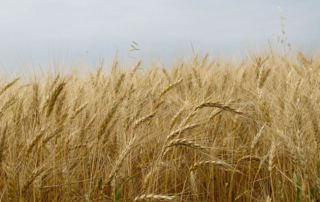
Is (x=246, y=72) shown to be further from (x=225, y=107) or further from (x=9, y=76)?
(x=9, y=76)

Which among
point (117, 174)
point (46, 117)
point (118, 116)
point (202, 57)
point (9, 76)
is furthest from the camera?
point (202, 57)

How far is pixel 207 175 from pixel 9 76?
7.72 feet

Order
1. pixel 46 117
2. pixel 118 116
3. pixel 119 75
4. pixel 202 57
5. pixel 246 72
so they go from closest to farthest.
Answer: pixel 46 117 < pixel 118 116 < pixel 119 75 < pixel 246 72 < pixel 202 57

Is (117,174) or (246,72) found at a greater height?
(246,72)

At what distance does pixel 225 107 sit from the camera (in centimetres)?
141

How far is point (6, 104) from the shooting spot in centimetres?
171

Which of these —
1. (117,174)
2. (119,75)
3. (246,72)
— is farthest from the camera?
(246,72)

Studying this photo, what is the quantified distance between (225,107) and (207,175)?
547 mm

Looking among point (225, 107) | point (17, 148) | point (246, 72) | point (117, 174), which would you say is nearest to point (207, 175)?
point (225, 107)

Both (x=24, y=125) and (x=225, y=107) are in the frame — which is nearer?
(x=225, y=107)

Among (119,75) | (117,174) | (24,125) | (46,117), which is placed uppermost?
(119,75)

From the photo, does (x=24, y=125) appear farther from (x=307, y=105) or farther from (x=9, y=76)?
(x=307, y=105)

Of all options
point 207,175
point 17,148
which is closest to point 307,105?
point 207,175

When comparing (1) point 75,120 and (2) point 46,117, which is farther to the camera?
(1) point 75,120
